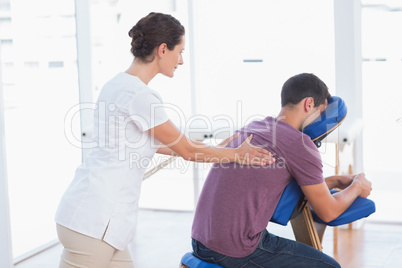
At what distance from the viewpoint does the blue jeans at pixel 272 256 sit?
6.20 ft

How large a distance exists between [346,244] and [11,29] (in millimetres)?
2155

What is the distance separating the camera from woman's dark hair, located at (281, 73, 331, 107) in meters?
2.01

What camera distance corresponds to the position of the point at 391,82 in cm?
357

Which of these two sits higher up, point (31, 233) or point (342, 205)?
point (342, 205)

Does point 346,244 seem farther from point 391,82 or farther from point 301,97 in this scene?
point 301,97

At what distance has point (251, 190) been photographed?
185cm

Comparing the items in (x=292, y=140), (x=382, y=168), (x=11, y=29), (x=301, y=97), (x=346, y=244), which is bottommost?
(x=346, y=244)

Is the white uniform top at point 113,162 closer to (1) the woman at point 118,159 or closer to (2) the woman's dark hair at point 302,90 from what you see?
(1) the woman at point 118,159

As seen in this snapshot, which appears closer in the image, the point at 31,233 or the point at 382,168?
the point at 31,233

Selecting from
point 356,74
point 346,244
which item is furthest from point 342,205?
point 356,74

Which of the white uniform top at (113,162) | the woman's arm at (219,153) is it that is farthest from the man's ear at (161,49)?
the woman's arm at (219,153)

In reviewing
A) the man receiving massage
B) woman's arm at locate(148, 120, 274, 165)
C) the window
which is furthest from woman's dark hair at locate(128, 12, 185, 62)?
the window

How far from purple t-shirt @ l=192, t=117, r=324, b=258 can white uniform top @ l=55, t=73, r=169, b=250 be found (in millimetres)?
294

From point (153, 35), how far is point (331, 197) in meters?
0.79
